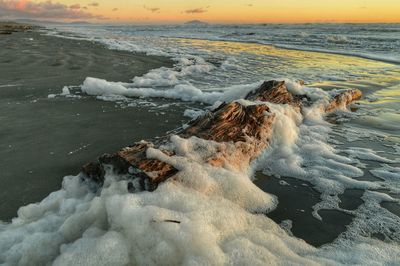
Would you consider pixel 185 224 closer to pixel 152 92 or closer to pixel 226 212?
pixel 226 212

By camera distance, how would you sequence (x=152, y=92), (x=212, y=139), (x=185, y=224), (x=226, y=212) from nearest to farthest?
(x=185, y=224) < (x=226, y=212) < (x=212, y=139) < (x=152, y=92)

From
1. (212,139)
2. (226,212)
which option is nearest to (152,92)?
(212,139)

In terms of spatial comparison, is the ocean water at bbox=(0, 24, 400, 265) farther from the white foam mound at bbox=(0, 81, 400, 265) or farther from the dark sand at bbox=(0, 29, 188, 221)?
the dark sand at bbox=(0, 29, 188, 221)

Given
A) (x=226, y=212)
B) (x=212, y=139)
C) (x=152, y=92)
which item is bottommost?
(x=152, y=92)

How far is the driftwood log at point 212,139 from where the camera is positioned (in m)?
3.38

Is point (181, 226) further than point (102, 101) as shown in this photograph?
No

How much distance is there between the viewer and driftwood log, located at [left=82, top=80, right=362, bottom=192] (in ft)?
11.1

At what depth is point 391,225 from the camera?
3.37 m

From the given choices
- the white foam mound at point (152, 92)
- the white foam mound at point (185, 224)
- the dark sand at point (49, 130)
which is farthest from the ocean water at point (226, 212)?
the white foam mound at point (152, 92)

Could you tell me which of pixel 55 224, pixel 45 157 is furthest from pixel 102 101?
pixel 55 224

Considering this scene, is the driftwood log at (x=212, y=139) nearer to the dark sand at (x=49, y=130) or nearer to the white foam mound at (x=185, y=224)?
the white foam mound at (x=185, y=224)

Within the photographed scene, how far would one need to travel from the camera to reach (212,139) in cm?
420

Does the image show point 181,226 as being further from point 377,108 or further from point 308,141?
point 377,108

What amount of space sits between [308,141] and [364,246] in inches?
98.0
